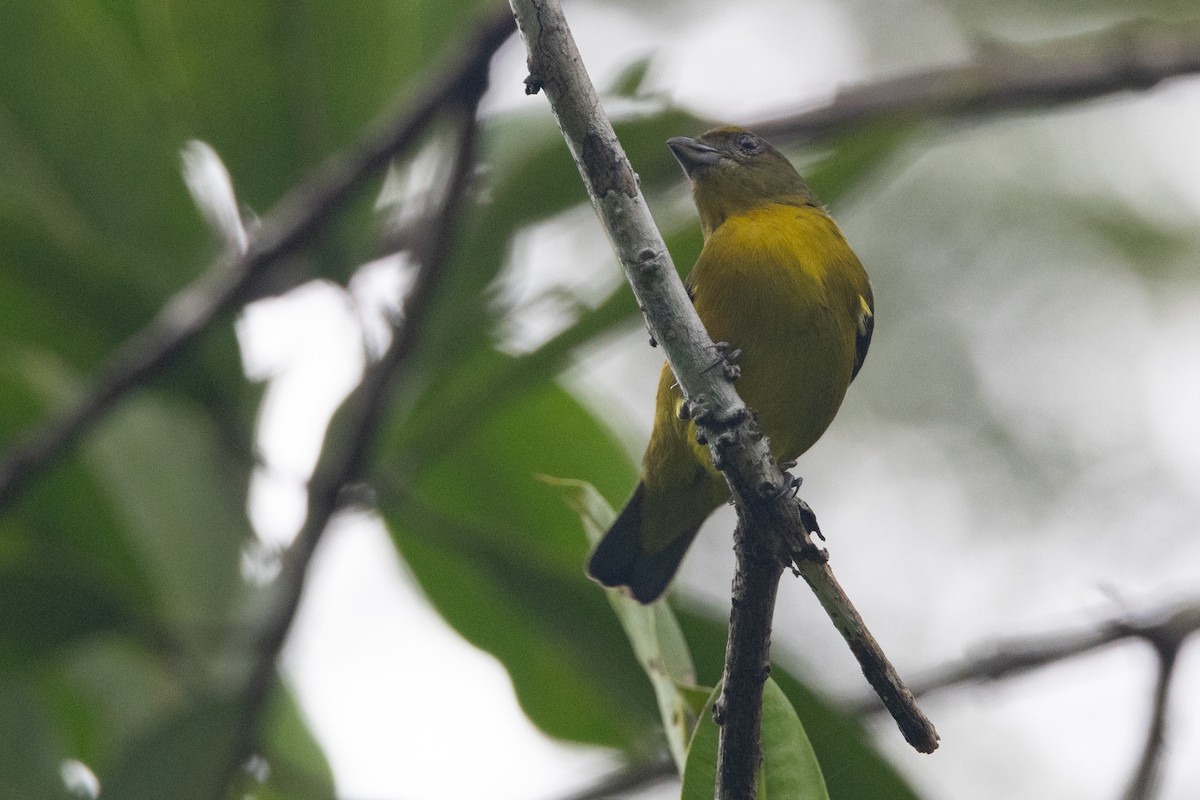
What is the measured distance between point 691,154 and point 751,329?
0.82 meters

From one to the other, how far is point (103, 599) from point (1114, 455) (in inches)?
300

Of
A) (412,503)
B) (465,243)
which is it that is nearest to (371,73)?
(465,243)

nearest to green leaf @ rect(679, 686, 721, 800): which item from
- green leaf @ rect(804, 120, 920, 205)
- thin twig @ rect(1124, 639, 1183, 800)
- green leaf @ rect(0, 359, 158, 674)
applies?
thin twig @ rect(1124, 639, 1183, 800)

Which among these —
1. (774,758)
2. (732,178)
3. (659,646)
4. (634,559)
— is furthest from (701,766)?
(732,178)

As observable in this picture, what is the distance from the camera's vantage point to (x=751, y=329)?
290cm

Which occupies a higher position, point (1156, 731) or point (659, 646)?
point (659, 646)

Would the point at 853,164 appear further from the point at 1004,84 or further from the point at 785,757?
the point at 785,757

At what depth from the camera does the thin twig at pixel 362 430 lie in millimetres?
2920

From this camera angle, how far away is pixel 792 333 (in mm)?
2914

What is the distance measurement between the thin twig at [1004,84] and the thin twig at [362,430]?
5.03 ft

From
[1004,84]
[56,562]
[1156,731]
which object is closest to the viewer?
[1156,731]

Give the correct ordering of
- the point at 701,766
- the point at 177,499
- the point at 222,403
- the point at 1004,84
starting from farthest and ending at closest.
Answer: the point at 1004,84, the point at 177,499, the point at 222,403, the point at 701,766

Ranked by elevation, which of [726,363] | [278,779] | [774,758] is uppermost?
[726,363]

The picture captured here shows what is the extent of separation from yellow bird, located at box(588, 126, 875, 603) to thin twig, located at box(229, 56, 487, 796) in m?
0.56
